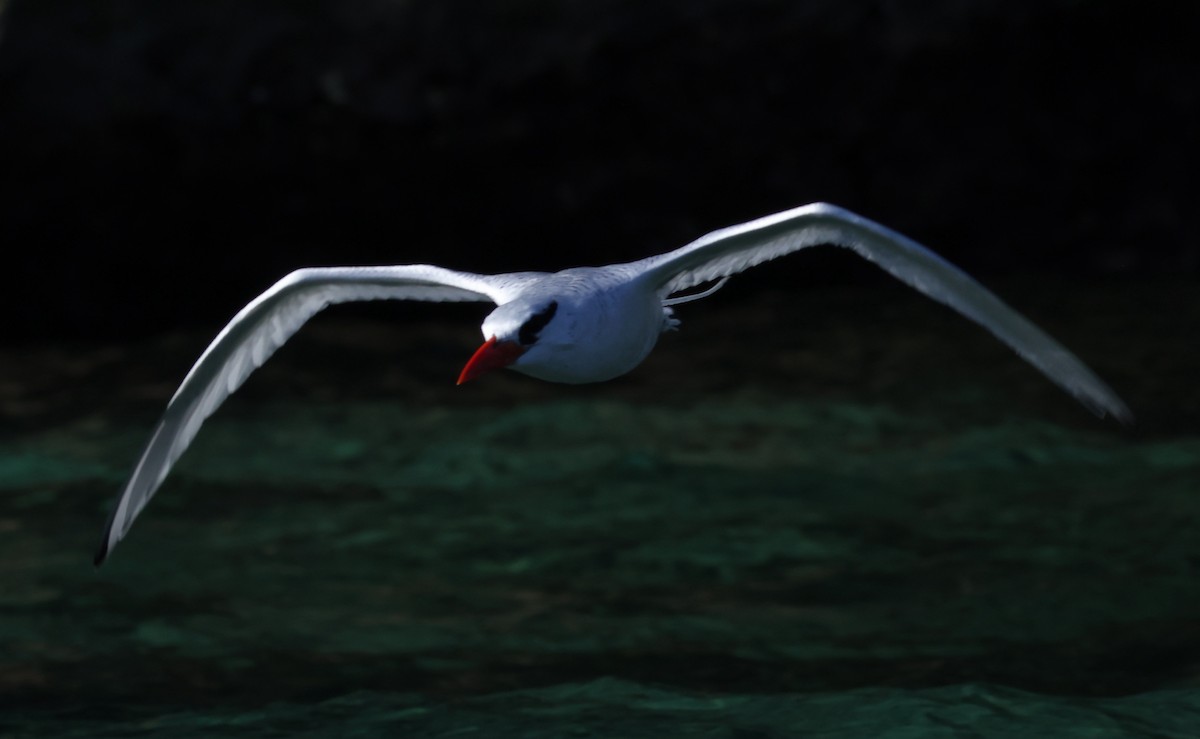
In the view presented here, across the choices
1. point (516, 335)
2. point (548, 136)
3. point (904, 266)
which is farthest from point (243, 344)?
point (548, 136)

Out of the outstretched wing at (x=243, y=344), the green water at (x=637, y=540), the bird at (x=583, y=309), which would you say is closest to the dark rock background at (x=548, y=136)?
the green water at (x=637, y=540)

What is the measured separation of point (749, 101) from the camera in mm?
9508

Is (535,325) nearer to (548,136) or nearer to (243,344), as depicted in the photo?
(243,344)

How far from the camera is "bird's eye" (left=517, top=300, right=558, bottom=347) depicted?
457 centimetres

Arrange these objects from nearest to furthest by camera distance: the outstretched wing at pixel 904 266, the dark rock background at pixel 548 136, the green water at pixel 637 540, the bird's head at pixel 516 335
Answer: the bird's head at pixel 516 335 → the outstretched wing at pixel 904 266 → the green water at pixel 637 540 → the dark rock background at pixel 548 136

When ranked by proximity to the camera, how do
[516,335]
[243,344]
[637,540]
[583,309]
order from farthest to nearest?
1. [637,540]
2. [243,344]
3. [583,309]
4. [516,335]

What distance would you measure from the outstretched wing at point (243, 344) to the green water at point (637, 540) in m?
0.79

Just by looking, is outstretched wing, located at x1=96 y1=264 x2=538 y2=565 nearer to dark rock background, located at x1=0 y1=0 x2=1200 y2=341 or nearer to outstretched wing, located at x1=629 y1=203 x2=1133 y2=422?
outstretched wing, located at x1=629 y1=203 x2=1133 y2=422

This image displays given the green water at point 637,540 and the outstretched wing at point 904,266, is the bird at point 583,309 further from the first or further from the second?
the green water at point 637,540

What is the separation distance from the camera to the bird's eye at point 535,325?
4570 mm

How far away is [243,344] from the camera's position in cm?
570

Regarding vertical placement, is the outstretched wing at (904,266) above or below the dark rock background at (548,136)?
below

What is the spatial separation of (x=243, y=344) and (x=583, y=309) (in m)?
1.49

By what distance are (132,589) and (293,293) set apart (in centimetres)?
191
